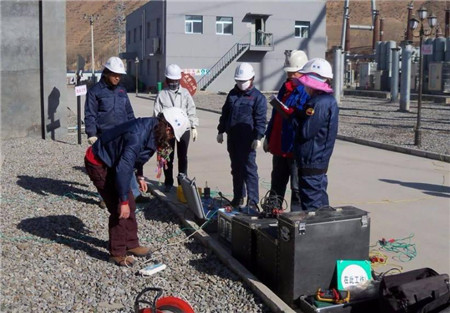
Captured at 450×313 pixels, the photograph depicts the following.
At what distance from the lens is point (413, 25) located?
17.1m

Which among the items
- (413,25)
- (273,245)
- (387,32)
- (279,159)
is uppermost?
(387,32)

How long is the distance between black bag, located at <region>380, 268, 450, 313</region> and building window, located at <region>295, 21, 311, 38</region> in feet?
162

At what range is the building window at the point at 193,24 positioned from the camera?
158 feet

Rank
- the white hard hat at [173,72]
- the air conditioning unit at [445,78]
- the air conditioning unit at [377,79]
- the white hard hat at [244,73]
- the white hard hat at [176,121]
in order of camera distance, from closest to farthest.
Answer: the white hard hat at [176,121] < the white hard hat at [244,73] < the white hard hat at [173,72] < the air conditioning unit at [445,78] < the air conditioning unit at [377,79]

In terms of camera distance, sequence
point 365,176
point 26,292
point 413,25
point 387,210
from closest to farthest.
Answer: point 26,292 → point 387,210 → point 365,176 → point 413,25

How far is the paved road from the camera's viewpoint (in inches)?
259

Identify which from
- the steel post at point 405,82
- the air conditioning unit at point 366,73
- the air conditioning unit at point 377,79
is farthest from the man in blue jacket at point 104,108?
the air conditioning unit at point 366,73

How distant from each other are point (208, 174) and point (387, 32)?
93.7 metres

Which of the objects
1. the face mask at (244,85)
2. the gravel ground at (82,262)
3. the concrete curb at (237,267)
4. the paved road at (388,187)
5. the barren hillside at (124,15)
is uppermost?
the barren hillside at (124,15)

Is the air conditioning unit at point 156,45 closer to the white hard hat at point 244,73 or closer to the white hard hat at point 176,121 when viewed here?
the white hard hat at point 244,73

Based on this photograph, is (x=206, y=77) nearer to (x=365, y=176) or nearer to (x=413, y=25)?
(x=413, y=25)

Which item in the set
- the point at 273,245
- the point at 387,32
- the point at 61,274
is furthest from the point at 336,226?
the point at 387,32

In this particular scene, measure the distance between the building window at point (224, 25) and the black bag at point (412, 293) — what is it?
152 feet

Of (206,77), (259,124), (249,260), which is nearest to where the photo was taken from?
(249,260)
